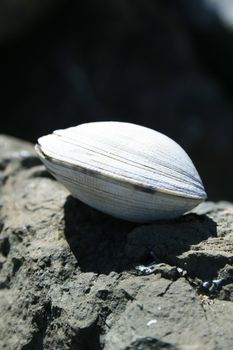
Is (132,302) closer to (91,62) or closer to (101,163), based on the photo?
(101,163)

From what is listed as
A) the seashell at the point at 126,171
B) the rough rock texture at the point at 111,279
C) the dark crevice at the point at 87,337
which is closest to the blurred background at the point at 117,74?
the rough rock texture at the point at 111,279

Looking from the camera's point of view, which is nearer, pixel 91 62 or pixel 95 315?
pixel 95 315

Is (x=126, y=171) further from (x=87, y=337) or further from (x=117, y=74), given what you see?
(x=117, y=74)

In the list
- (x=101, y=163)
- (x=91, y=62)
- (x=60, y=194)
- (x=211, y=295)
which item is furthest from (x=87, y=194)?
(x=91, y=62)

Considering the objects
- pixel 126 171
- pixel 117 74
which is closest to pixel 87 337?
pixel 126 171

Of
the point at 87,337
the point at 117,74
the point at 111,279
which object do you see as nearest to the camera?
the point at 87,337

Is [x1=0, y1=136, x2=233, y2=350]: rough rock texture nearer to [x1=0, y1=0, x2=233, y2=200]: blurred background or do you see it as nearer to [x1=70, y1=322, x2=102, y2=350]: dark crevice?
[x1=70, y1=322, x2=102, y2=350]: dark crevice

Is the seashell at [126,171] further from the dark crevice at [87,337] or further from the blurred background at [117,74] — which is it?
the blurred background at [117,74]
